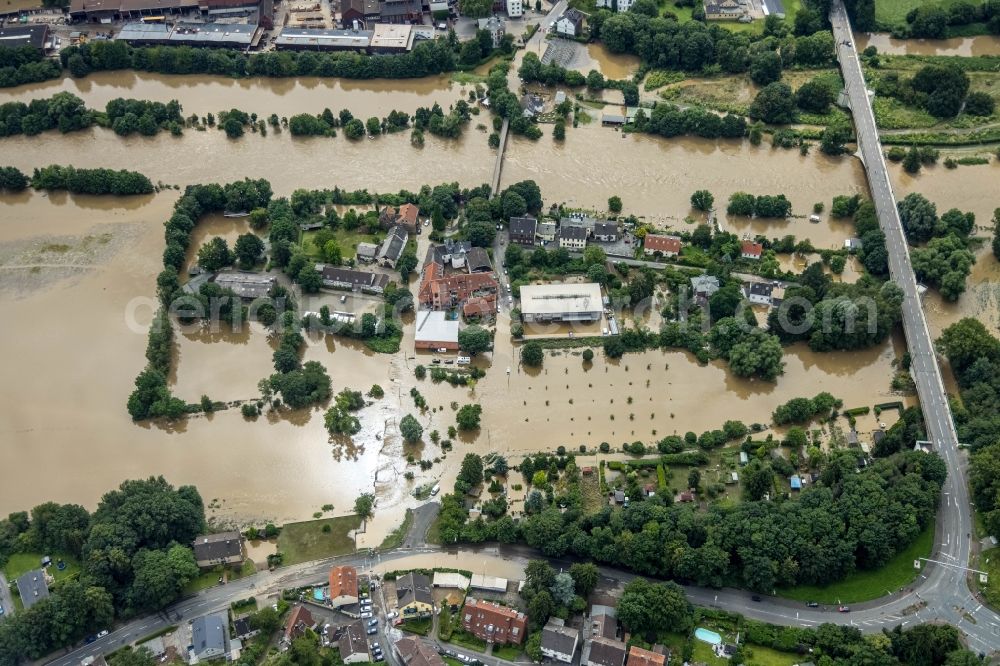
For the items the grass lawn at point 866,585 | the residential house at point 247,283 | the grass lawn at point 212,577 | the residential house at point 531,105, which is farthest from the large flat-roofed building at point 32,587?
the residential house at point 531,105

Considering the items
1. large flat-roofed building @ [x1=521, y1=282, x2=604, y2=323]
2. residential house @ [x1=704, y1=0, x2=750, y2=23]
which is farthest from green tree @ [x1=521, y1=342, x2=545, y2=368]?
residential house @ [x1=704, y1=0, x2=750, y2=23]

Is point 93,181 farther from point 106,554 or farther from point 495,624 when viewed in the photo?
point 495,624

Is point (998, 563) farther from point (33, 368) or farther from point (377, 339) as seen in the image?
point (33, 368)

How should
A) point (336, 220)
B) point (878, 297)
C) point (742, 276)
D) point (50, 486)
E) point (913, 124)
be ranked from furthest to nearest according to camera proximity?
point (913, 124), point (336, 220), point (742, 276), point (878, 297), point (50, 486)

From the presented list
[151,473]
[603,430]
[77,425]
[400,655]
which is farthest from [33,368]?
[603,430]

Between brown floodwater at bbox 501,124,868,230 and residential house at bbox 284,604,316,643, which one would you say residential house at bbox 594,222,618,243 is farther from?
residential house at bbox 284,604,316,643

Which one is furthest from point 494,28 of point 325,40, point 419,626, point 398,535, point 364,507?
point 419,626

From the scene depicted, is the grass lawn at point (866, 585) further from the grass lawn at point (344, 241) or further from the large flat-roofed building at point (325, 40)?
the large flat-roofed building at point (325, 40)

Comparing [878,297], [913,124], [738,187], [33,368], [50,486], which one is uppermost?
[913,124]
